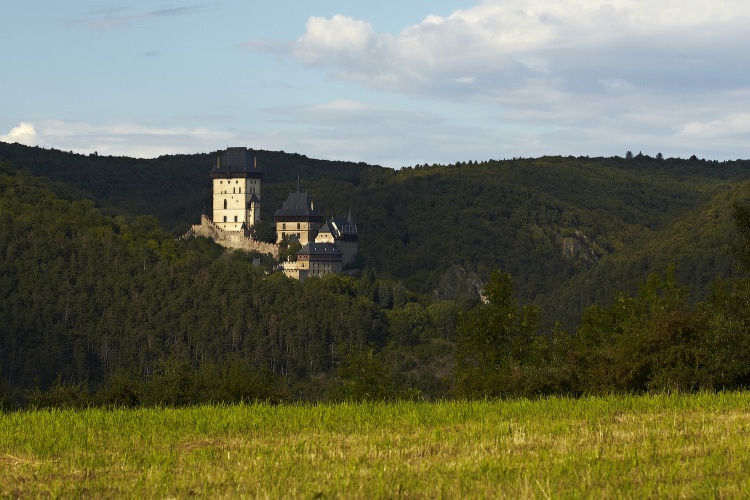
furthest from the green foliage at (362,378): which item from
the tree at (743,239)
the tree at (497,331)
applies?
the tree at (743,239)

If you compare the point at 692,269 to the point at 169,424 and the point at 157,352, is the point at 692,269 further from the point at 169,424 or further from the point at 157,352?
the point at 169,424

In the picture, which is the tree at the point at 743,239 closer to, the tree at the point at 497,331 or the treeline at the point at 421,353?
the treeline at the point at 421,353

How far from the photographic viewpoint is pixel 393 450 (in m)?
23.8

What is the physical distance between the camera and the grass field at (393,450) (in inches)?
787

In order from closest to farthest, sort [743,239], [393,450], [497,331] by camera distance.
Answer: [393,450], [743,239], [497,331]

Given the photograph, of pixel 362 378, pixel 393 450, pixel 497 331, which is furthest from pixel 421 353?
pixel 393 450

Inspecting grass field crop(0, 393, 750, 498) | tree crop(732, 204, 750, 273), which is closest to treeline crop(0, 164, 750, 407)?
tree crop(732, 204, 750, 273)

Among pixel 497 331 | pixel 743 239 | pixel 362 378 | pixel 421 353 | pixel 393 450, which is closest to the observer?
pixel 393 450

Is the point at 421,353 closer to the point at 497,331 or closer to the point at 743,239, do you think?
the point at 497,331

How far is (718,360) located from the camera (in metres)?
42.0

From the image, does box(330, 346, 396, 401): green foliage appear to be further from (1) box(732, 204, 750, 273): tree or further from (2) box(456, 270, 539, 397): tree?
(1) box(732, 204, 750, 273): tree

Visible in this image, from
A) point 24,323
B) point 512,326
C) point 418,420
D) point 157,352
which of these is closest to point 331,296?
point 157,352

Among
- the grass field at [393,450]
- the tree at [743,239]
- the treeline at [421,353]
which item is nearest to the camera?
the grass field at [393,450]

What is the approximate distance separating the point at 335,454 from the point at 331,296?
172m
